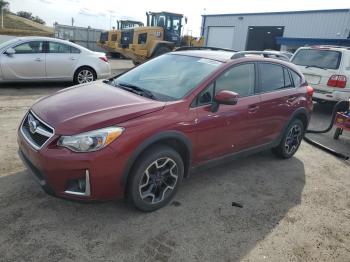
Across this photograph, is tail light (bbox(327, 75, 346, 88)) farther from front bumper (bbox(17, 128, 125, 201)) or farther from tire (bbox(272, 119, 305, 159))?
front bumper (bbox(17, 128, 125, 201))

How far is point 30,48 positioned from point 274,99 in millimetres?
6754

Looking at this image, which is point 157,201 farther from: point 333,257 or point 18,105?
point 18,105

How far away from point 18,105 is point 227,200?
530 cm

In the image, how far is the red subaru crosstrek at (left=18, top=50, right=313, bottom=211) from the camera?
2.80 m

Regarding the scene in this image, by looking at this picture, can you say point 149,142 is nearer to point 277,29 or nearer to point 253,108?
point 253,108

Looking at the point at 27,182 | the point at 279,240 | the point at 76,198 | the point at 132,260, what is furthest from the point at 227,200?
the point at 27,182

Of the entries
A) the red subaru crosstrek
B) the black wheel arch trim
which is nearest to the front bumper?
the red subaru crosstrek

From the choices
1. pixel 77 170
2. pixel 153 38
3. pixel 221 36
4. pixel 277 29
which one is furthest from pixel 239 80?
pixel 221 36

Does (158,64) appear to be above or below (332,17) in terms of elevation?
below

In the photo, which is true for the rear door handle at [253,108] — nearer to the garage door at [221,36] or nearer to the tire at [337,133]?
the tire at [337,133]

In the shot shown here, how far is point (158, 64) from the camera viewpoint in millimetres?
4289

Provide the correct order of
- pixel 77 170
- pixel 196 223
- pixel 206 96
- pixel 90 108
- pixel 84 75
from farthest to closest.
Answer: pixel 84 75, pixel 206 96, pixel 196 223, pixel 90 108, pixel 77 170

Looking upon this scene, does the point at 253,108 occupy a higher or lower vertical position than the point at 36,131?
higher

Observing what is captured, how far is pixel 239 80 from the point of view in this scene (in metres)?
4.00
